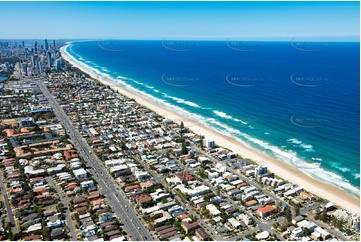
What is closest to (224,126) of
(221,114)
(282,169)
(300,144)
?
(221,114)

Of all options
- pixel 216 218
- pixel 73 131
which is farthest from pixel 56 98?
pixel 216 218

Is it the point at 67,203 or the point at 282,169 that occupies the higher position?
the point at 282,169

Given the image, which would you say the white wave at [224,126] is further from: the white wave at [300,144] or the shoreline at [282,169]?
the white wave at [300,144]

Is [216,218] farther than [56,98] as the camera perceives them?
No

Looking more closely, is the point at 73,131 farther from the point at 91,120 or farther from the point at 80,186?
the point at 80,186

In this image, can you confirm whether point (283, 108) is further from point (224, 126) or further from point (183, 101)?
point (183, 101)

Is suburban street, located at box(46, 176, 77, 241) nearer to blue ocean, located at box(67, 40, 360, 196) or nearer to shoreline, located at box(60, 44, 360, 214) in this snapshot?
shoreline, located at box(60, 44, 360, 214)

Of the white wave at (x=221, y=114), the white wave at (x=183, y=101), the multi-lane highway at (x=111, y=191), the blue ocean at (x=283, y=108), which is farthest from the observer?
the white wave at (x=183, y=101)

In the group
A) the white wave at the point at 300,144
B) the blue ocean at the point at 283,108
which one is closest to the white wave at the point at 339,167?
the blue ocean at the point at 283,108
